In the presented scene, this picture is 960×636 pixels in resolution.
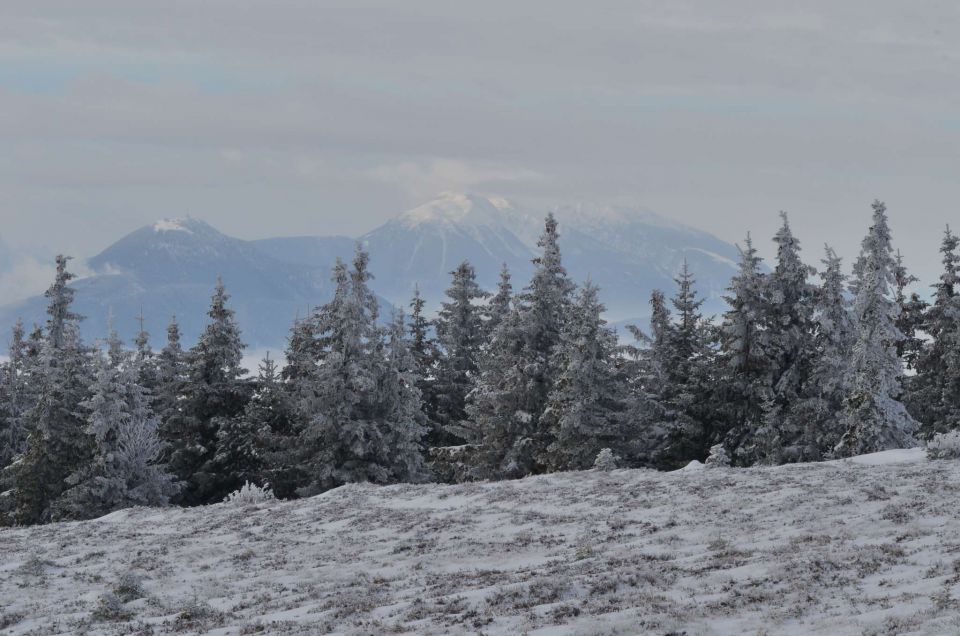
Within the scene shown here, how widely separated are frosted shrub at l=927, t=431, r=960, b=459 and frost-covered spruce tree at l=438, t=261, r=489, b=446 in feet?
130

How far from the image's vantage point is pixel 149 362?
200ft

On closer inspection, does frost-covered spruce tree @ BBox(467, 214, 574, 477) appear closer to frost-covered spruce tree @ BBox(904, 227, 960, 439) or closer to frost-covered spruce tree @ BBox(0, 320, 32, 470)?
frost-covered spruce tree @ BBox(904, 227, 960, 439)

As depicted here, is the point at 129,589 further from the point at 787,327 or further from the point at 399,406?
the point at 787,327

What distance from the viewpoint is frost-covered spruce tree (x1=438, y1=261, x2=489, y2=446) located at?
62.8 meters

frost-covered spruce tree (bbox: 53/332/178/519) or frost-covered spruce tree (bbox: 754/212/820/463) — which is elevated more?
frost-covered spruce tree (bbox: 754/212/820/463)

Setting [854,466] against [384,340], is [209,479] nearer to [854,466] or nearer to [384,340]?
[384,340]

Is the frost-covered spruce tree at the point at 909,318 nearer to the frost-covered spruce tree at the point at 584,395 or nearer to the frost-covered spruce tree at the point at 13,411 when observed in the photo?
the frost-covered spruce tree at the point at 584,395

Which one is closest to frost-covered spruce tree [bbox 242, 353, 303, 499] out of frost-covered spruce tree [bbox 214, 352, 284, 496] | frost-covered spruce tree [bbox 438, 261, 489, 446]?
frost-covered spruce tree [bbox 214, 352, 284, 496]

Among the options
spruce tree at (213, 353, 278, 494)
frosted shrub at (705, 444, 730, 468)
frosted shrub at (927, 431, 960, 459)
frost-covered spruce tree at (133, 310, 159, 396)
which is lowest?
spruce tree at (213, 353, 278, 494)

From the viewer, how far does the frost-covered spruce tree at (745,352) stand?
1884 inches

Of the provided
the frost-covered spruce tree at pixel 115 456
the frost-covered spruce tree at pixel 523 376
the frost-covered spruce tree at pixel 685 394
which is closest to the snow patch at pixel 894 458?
the frost-covered spruce tree at pixel 685 394

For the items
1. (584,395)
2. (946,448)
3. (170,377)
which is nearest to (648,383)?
(584,395)

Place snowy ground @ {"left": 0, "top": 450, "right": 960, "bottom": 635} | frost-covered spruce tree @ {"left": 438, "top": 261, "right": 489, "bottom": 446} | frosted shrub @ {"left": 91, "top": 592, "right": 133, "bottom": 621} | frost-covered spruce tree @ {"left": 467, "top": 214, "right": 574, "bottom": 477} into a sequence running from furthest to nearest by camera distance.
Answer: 1. frost-covered spruce tree @ {"left": 438, "top": 261, "right": 489, "bottom": 446}
2. frost-covered spruce tree @ {"left": 467, "top": 214, "right": 574, "bottom": 477}
3. frosted shrub @ {"left": 91, "top": 592, "right": 133, "bottom": 621}
4. snowy ground @ {"left": 0, "top": 450, "right": 960, "bottom": 635}

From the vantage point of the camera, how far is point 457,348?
63719 millimetres
